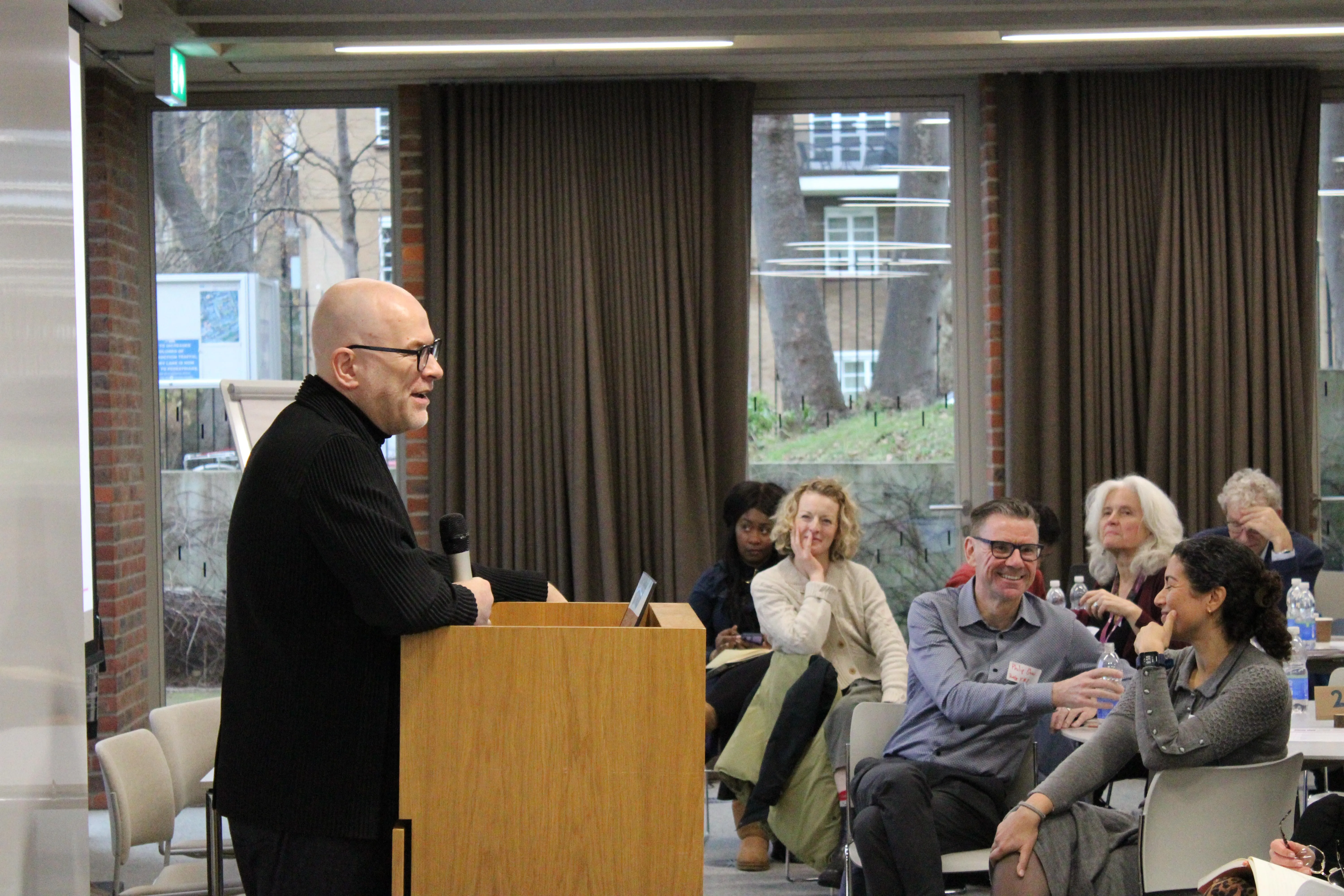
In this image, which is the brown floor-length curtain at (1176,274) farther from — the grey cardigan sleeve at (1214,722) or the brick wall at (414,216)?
the grey cardigan sleeve at (1214,722)

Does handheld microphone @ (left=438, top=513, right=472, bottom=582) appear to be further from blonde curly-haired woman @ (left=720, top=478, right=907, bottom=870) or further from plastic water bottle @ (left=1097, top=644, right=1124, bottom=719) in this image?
blonde curly-haired woman @ (left=720, top=478, right=907, bottom=870)

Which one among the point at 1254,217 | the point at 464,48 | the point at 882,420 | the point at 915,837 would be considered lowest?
the point at 915,837

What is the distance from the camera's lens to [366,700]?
190 cm

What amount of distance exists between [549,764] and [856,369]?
4.64 m

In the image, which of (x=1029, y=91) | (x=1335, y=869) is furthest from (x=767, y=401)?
(x=1335, y=869)

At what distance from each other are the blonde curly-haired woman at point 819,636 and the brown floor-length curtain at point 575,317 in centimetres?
110

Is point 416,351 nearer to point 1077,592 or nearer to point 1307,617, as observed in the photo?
point 1077,592

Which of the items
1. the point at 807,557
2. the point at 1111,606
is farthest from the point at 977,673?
the point at 807,557

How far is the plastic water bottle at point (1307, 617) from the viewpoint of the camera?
4.73 metres

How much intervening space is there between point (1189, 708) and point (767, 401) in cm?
330

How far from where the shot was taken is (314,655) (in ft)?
6.25

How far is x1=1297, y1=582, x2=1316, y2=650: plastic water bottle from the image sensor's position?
4.73 m

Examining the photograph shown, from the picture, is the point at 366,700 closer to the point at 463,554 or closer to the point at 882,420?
the point at 463,554

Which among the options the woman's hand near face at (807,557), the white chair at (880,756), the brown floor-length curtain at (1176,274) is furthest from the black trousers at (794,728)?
the brown floor-length curtain at (1176,274)
